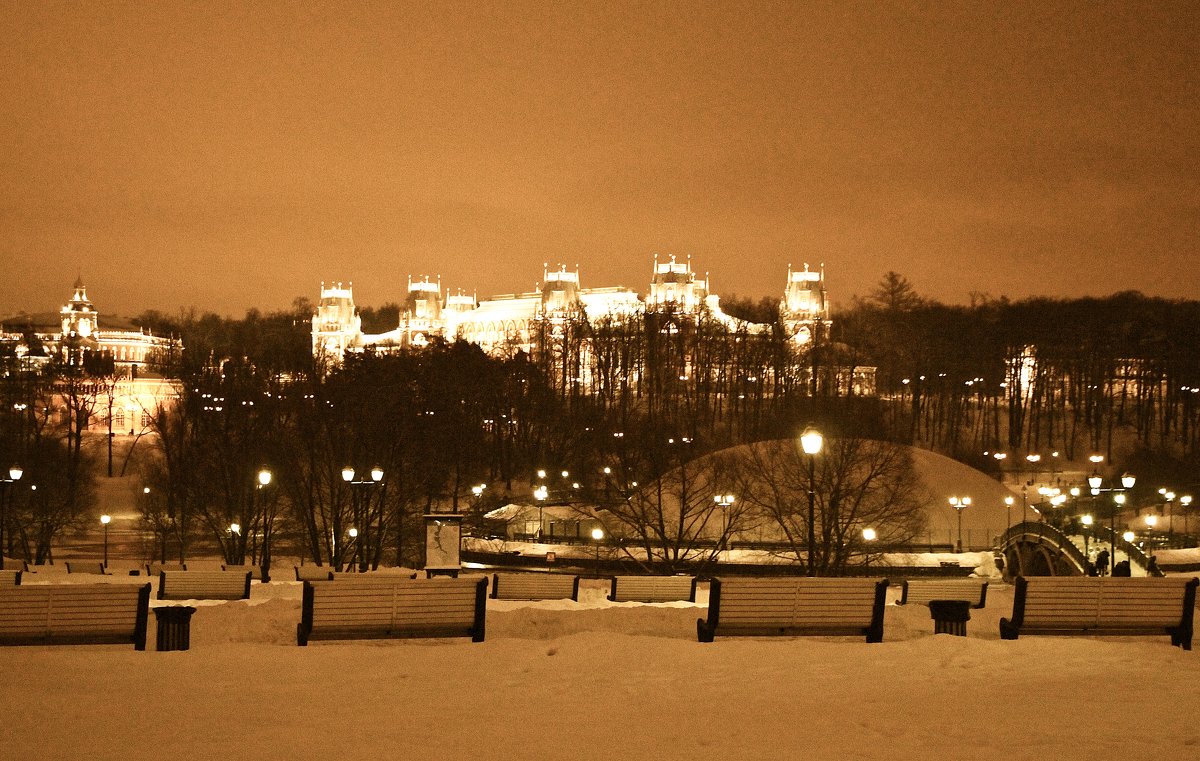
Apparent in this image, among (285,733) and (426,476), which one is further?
(426,476)

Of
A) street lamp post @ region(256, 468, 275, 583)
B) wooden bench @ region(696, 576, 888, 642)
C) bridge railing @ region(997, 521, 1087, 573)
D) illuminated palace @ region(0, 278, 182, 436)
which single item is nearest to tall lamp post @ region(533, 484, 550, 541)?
street lamp post @ region(256, 468, 275, 583)

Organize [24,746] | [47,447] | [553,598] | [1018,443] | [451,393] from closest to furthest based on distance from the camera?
[24,746]
[553,598]
[47,447]
[451,393]
[1018,443]

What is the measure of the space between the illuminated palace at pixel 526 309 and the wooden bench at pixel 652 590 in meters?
93.9

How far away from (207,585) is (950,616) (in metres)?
10.4

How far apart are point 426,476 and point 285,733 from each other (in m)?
35.9

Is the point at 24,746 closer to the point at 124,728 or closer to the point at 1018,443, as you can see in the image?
the point at 124,728

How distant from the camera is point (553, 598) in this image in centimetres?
1752

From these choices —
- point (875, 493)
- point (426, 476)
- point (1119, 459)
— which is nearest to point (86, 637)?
point (426, 476)

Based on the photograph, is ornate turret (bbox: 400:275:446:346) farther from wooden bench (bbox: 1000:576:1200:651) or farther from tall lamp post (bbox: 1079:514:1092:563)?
wooden bench (bbox: 1000:576:1200:651)

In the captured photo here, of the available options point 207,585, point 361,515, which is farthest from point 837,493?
point 207,585

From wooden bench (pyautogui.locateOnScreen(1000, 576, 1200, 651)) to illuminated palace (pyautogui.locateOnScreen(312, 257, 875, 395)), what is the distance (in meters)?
99.9

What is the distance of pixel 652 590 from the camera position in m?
18.2

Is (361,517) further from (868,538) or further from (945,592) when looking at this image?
(945,592)

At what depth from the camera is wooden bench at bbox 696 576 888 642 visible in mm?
12117
